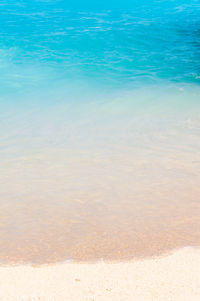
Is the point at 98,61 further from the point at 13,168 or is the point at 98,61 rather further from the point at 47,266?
the point at 47,266

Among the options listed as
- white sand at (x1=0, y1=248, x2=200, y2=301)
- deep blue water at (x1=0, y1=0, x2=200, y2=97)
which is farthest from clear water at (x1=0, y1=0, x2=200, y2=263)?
white sand at (x1=0, y1=248, x2=200, y2=301)

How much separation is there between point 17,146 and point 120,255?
4.92 metres

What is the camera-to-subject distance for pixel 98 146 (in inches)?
352

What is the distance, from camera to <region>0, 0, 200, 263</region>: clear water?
18.7 ft

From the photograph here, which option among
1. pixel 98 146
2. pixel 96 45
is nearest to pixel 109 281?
pixel 98 146

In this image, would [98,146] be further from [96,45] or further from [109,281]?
[96,45]

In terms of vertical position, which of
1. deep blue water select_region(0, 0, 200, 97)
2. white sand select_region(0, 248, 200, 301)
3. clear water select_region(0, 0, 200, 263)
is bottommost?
white sand select_region(0, 248, 200, 301)

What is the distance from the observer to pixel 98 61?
16.7m

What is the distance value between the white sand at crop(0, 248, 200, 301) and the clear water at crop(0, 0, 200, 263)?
0.91 ft

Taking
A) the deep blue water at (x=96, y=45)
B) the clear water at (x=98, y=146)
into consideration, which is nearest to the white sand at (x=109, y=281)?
the clear water at (x=98, y=146)

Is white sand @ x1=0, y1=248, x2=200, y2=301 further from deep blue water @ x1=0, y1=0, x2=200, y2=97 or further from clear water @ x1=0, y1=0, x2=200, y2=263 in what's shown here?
deep blue water @ x1=0, y1=0, x2=200, y2=97

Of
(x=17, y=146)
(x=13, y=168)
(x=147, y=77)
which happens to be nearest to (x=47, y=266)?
Answer: (x=13, y=168)

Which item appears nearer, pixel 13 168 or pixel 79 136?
pixel 13 168

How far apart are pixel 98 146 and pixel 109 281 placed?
185 inches
